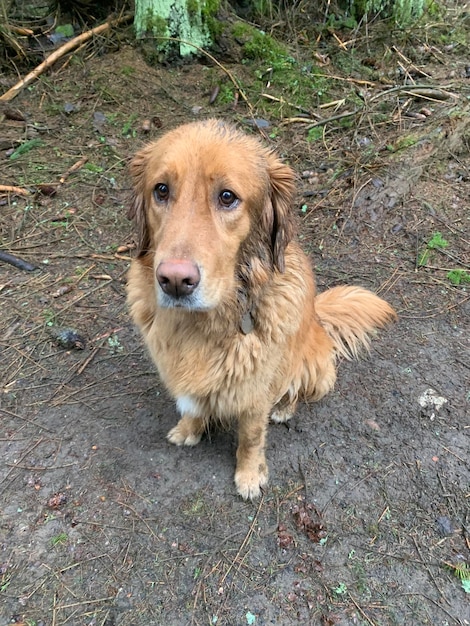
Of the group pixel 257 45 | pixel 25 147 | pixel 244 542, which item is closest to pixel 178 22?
pixel 257 45

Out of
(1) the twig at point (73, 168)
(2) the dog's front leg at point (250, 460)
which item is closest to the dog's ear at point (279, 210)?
Answer: (2) the dog's front leg at point (250, 460)

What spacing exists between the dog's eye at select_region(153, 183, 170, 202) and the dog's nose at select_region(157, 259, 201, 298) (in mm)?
461

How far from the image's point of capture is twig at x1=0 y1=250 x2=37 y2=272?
3982 mm

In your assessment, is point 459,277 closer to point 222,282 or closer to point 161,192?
point 222,282

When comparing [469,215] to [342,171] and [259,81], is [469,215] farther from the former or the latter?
[259,81]

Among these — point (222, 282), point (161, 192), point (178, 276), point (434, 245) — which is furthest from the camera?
point (434, 245)

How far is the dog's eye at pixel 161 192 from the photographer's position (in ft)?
6.70

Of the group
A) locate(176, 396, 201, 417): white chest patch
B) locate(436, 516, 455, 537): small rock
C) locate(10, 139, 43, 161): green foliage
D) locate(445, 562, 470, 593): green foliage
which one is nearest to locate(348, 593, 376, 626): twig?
locate(445, 562, 470, 593): green foliage

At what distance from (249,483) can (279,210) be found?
1610 millimetres

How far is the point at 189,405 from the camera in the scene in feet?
8.31

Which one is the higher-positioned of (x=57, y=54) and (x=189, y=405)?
(x=57, y=54)

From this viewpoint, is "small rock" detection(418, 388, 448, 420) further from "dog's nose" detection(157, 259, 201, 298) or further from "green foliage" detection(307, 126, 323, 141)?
"green foliage" detection(307, 126, 323, 141)

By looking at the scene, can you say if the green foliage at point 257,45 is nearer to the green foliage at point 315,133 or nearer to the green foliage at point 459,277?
the green foliage at point 315,133

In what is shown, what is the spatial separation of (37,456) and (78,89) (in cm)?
439
